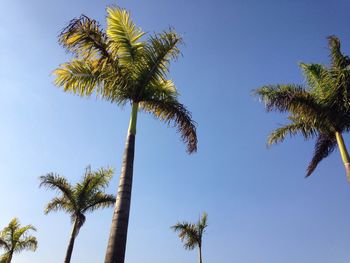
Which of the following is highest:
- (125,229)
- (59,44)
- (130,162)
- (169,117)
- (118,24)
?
(118,24)

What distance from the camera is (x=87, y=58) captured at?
1212 cm

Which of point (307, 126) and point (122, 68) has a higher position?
point (307, 126)

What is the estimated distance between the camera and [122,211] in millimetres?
9320

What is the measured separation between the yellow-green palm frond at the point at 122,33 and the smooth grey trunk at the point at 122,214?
139 inches

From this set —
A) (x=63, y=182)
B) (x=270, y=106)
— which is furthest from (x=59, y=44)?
(x=63, y=182)

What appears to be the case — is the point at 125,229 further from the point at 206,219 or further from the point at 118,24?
the point at 206,219

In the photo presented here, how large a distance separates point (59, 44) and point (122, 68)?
2301 millimetres

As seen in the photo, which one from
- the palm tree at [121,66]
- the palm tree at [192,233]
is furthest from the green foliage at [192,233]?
the palm tree at [121,66]

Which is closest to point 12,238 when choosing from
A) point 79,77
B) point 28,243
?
point 28,243

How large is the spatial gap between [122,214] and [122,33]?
20.9 ft

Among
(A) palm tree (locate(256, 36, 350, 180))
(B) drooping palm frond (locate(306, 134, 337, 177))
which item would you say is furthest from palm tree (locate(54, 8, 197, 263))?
(B) drooping palm frond (locate(306, 134, 337, 177))

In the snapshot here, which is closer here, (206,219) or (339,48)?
(339,48)

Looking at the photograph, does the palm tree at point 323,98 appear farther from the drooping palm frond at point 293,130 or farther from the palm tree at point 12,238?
the palm tree at point 12,238

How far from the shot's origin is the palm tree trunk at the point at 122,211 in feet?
28.0
